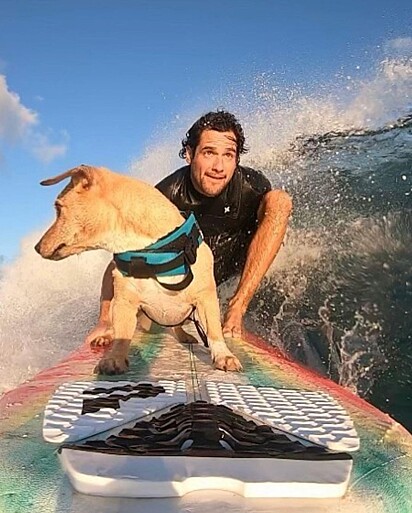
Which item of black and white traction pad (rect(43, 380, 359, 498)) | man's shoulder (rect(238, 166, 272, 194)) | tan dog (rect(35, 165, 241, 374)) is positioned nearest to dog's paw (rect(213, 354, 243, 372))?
tan dog (rect(35, 165, 241, 374))

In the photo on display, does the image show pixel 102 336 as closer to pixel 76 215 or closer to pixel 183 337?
pixel 183 337

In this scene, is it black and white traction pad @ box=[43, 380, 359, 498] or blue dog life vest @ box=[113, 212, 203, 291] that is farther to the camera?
blue dog life vest @ box=[113, 212, 203, 291]

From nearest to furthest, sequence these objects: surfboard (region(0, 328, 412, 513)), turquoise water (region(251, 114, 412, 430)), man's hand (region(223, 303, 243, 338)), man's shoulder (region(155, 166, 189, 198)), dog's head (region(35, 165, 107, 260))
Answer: surfboard (region(0, 328, 412, 513))
dog's head (region(35, 165, 107, 260))
man's hand (region(223, 303, 243, 338))
man's shoulder (region(155, 166, 189, 198))
turquoise water (region(251, 114, 412, 430))

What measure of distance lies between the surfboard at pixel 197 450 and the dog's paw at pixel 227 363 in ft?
0.75

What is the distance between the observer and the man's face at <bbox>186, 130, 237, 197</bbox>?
372 centimetres

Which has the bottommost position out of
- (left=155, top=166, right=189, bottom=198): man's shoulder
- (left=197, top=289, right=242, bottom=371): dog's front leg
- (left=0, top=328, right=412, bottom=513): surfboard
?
(left=0, top=328, right=412, bottom=513): surfboard

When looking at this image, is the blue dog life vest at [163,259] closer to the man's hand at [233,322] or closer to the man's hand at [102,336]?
the man's hand at [102,336]

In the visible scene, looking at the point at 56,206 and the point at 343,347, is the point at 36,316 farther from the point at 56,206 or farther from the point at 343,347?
the point at 56,206

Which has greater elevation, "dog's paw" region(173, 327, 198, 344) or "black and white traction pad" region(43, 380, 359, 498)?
"dog's paw" region(173, 327, 198, 344)

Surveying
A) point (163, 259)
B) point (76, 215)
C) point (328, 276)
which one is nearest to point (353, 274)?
point (328, 276)

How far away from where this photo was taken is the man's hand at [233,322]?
11.6 ft

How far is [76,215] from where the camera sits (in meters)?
2.68

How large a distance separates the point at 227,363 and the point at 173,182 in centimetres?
173

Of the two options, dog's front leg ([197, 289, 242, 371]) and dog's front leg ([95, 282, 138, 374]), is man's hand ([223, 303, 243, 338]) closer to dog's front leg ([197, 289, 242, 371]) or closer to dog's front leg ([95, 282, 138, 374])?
dog's front leg ([197, 289, 242, 371])
